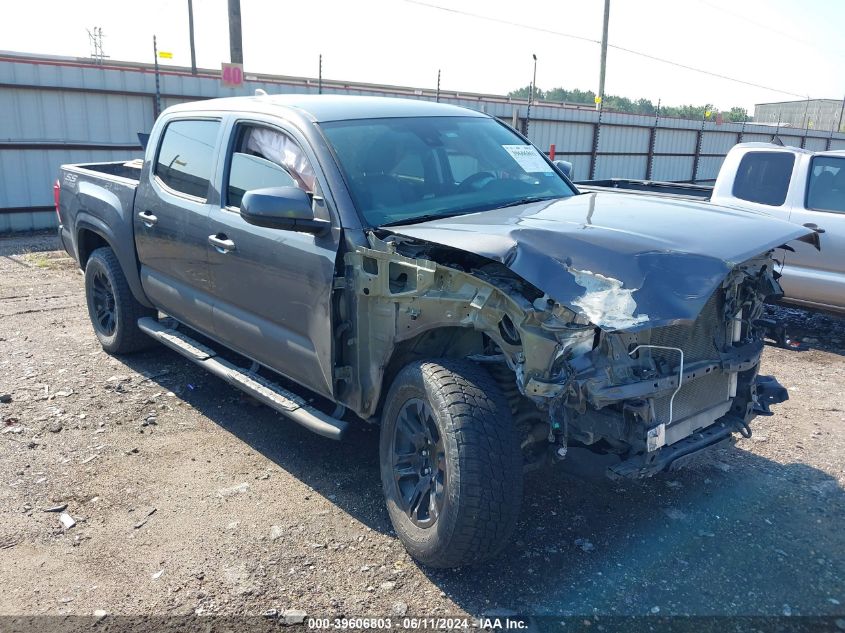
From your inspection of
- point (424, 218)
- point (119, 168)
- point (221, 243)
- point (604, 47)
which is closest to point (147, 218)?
point (221, 243)

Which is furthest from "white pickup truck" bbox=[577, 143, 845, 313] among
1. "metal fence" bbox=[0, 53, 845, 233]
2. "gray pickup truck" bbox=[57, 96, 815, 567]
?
"metal fence" bbox=[0, 53, 845, 233]

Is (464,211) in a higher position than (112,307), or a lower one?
higher

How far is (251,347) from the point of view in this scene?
13.9 ft

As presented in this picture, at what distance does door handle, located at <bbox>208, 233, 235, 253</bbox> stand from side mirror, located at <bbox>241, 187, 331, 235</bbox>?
0.71 m

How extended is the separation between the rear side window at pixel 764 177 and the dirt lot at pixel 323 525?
2614 mm

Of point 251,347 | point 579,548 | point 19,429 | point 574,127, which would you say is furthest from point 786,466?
point 574,127

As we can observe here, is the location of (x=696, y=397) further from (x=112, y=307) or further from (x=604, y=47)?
(x=604, y=47)

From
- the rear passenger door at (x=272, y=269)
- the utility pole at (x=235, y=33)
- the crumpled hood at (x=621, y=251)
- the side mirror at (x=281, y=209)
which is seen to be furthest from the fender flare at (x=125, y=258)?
the utility pole at (x=235, y=33)

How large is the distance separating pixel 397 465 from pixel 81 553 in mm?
1526

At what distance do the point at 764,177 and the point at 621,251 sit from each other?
522 cm

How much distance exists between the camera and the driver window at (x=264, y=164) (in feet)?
12.7

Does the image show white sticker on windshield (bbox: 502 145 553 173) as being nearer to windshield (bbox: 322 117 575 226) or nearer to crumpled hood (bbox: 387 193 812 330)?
windshield (bbox: 322 117 575 226)

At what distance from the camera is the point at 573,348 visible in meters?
2.73

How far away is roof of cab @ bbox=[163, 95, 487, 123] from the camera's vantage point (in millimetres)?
4078
